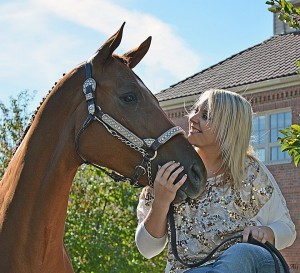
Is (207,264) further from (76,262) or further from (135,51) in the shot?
(76,262)

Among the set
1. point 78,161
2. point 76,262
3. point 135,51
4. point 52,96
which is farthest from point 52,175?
point 76,262

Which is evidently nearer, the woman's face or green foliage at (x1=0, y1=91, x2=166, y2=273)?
the woman's face

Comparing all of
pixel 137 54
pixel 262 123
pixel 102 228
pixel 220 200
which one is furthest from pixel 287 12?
pixel 262 123

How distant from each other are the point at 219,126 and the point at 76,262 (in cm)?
1381

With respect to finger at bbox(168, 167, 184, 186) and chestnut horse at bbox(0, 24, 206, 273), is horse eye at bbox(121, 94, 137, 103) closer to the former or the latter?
chestnut horse at bbox(0, 24, 206, 273)

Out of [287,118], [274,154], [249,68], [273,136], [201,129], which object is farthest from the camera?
[249,68]

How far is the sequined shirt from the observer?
3.92 metres

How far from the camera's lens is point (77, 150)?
4082 mm

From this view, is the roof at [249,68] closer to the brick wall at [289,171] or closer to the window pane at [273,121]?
the brick wall at [289,171]

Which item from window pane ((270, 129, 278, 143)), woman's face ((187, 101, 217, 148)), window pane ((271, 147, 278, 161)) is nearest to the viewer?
woman's face ((187, 101, 217, 148))

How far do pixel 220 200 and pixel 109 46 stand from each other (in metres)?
1.02

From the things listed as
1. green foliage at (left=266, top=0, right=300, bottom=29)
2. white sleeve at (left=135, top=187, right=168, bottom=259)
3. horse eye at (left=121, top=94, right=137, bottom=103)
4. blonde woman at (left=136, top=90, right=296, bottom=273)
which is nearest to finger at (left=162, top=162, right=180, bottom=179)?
blonde woman at (left=136, top=90, right=296, bottom=273)

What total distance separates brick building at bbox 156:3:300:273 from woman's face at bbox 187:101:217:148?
1642 cm

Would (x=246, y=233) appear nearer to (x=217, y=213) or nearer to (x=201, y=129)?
(x=217, y=213)
